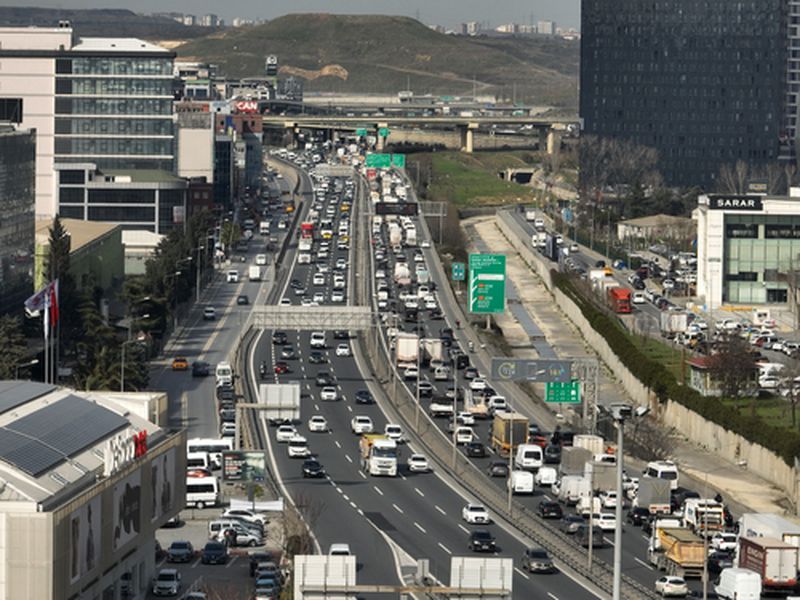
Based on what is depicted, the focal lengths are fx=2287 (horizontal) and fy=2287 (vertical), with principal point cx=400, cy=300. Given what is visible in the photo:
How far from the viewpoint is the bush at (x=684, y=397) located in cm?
8831

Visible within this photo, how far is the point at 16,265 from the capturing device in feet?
358

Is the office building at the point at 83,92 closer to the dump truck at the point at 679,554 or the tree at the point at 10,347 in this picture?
the tree at the point at 10,347

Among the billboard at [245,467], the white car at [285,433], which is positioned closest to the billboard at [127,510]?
the billboard at [245,467]

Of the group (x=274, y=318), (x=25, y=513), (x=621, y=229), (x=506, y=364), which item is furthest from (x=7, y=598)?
(x=621, y=229)

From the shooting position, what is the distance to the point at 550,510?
250 feet

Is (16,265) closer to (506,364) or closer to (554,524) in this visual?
(506,364)

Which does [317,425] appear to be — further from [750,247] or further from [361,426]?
[750,247]

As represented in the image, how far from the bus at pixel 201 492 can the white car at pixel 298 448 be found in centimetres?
1185

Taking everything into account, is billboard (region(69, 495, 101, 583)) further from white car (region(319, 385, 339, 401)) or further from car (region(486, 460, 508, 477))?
white car (region(319, 385, 339, 401))

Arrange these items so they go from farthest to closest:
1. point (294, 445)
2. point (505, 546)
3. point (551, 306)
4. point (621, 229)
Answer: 1. point (621, 229)
2. point (551, 306)
3. point (294, 445)
4. point (505, 546)

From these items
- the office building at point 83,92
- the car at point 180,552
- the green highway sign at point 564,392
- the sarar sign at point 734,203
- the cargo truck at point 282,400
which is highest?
the office building at point 83,92

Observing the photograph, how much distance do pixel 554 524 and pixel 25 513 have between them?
27042 mm

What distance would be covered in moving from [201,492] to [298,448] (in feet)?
41.8

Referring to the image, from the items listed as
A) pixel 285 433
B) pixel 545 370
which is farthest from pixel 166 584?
pixel 545 370
